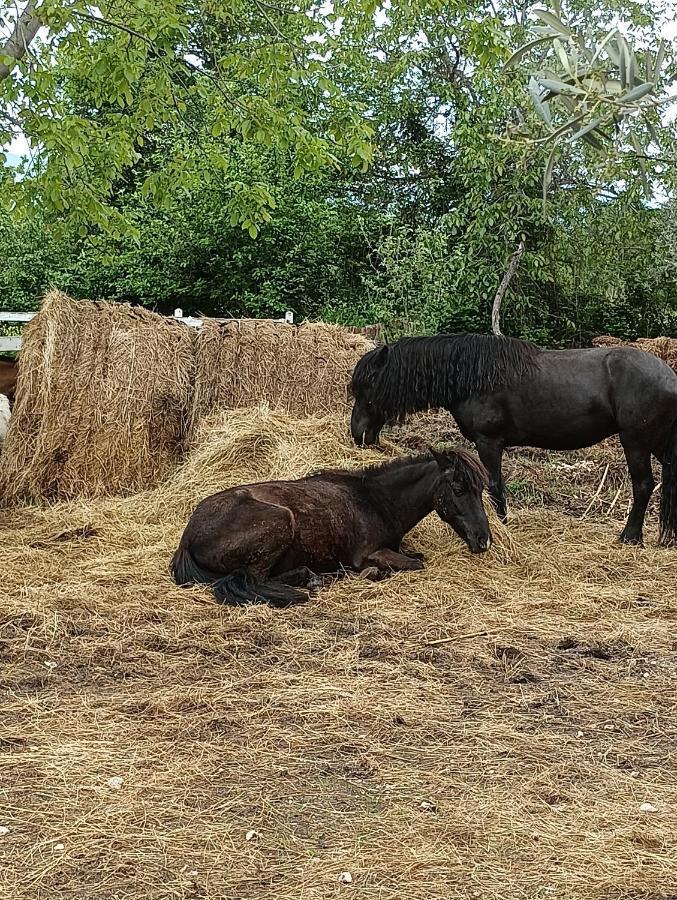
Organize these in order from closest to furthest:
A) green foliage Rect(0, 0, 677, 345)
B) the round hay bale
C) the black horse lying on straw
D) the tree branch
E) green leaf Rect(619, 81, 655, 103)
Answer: green leaf Rect(619, 81, 655, 103) → the black horse lying on straw → the tree branch → the round hay bale → green foliage Rect(0, 0, 677, 345)

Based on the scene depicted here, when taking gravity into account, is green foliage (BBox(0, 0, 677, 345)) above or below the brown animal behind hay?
above

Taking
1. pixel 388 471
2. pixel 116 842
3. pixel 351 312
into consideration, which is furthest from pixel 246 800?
pixel 351 312

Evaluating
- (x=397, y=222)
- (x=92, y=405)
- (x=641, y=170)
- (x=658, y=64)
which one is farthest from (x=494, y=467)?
(x=397, y=222)

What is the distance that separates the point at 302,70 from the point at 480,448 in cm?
390

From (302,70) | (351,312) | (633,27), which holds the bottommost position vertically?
(351,312)

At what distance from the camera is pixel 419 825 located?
9.21 ft

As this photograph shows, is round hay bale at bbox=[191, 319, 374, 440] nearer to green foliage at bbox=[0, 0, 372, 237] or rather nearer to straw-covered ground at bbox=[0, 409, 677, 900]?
green foliage at bbox=[0, 0, 372, 237]

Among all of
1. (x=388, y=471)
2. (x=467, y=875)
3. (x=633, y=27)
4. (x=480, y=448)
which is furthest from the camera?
(x=633, y=27)

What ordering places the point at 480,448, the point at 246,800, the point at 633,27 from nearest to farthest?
the point at 246,800 < the point at 480,448 < the point at 633,27

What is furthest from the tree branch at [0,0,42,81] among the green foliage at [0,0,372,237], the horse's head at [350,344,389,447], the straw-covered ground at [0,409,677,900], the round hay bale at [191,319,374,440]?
the straw-covered ground at [0,409,677,900]

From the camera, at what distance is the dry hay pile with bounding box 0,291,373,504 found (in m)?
8.59

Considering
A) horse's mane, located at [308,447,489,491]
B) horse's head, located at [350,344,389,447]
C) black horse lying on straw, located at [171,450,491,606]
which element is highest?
horse's head, located at [350,344,389,447]

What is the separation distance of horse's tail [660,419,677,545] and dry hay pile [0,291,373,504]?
3.26 m

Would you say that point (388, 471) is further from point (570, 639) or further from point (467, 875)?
point (467, 875)
